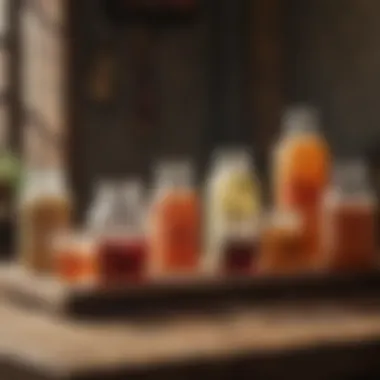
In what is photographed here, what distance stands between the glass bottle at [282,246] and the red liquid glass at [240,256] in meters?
0.02

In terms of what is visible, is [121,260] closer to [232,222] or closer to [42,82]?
[232,222]

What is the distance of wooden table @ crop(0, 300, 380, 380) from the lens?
1291mm

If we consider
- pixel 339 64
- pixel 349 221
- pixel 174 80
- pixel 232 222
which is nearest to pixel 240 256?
pixel 232 222

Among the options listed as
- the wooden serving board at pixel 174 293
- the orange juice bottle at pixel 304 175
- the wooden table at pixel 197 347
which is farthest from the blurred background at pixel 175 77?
the wooden table at pixel 197 347

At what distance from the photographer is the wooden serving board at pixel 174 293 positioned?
1.60 metres

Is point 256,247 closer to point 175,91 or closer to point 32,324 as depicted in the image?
point 32,324

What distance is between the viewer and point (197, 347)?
4.53ft

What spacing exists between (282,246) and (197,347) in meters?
0.47

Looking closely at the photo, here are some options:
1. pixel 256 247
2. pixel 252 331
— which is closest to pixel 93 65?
pixel 256 247

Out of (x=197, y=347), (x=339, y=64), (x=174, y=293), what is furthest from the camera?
(x=339, y=64)

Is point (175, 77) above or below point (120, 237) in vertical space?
above

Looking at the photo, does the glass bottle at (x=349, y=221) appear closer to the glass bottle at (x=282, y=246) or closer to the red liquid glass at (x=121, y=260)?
the glass bottle at (x=282, y=246)

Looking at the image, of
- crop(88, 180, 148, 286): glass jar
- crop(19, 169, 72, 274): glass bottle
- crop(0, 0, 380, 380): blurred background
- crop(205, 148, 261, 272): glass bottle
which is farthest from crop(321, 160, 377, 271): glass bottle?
crop(0, 0, 380, 380): blurred background

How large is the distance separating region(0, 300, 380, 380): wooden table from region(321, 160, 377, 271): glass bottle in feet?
0.63
